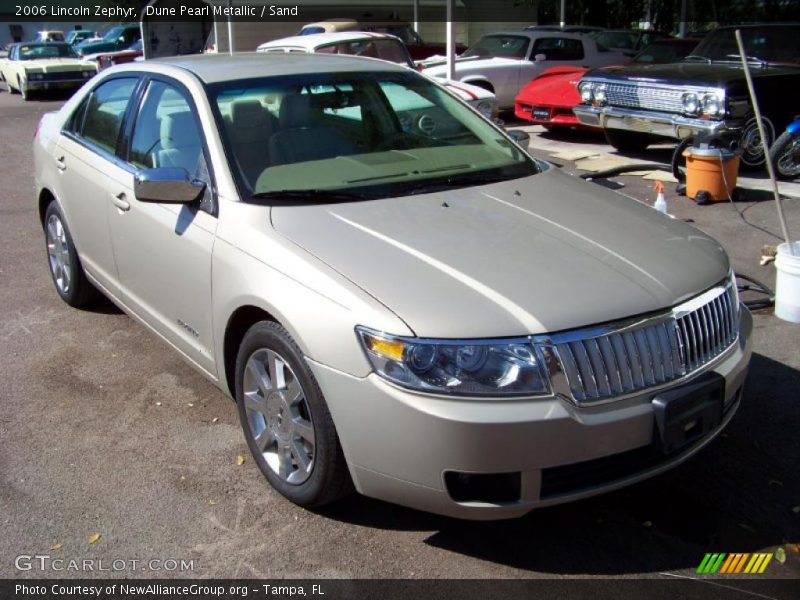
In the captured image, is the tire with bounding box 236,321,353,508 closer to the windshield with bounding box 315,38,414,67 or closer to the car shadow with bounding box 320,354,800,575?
the car shadow with bounding box 320,354,800,575

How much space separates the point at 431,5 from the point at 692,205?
22712mm

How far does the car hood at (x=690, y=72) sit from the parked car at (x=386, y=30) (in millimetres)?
7306

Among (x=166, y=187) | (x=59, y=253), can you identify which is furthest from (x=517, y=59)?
(x=166, y=187)

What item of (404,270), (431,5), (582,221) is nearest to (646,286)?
(582,221)

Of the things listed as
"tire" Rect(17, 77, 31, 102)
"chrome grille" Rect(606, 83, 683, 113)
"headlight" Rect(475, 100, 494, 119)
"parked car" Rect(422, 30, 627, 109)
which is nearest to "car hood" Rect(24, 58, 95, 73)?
"tire" Rect(17, 77, 31, 102)

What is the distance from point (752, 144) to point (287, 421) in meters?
7.65

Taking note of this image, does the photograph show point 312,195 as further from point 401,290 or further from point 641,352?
point 641,352

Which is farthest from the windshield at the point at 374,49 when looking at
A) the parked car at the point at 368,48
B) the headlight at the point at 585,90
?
the headlight at the point at 585,90

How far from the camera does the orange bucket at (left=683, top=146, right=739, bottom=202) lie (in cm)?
805

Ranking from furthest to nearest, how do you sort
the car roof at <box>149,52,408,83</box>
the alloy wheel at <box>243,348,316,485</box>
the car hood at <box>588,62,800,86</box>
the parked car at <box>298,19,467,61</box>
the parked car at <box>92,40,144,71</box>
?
the parked car at <box>92,40,144,71</box>, the parked car at <box>298,19,467,61</box>, the car hood at <box>588,62,800,86</box>, the car roof at <box>149,52,408,83</box>, the alloy wheel at <box>243,348,316,485</box>

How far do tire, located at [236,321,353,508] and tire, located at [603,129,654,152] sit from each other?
8.60 meters

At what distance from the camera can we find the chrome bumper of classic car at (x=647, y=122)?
8.98 meters

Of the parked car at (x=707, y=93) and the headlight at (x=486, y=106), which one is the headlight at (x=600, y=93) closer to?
the parked car at (x=707, y=93)
